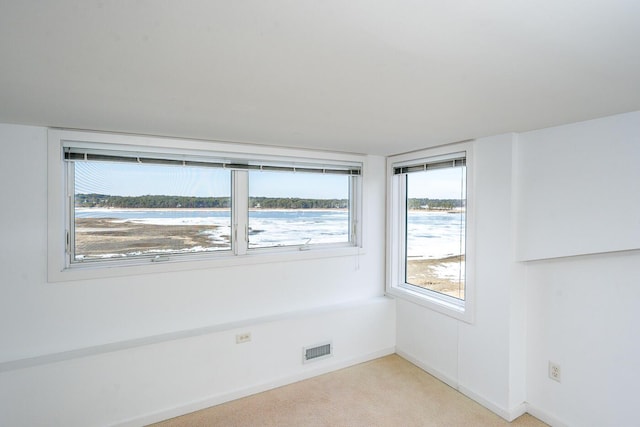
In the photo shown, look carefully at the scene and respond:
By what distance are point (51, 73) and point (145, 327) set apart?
192cm

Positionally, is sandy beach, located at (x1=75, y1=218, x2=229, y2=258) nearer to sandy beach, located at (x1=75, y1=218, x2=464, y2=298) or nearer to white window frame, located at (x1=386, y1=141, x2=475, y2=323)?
sandy beach, located at (x1=75, y1=218, x2=464, y2=298)

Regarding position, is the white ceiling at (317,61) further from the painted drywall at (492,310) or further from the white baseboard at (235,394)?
the white baseboard at (235,394)

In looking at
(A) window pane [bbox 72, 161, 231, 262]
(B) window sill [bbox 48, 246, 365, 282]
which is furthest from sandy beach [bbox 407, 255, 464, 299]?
(A) window pane [bbox 72, 161, 231, 262]

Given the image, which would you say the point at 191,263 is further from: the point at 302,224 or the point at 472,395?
the point at 472,395

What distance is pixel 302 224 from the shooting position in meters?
3.38

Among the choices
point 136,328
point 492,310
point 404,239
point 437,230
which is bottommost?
point 136,328

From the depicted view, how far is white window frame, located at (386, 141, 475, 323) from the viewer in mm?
2805

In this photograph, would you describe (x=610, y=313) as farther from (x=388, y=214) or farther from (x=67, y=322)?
(x=67, y=322)

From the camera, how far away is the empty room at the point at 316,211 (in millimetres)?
1113

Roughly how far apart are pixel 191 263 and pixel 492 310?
2496 mm

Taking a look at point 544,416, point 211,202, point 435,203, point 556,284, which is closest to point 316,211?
point 211,202

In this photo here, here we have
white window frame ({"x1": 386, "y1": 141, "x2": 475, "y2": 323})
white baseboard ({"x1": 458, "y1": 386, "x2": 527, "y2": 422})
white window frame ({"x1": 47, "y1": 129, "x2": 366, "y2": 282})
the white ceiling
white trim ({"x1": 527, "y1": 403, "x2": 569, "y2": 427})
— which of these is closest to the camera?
the white ceiling

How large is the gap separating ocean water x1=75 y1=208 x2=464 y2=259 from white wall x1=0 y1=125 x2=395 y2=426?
29 cm

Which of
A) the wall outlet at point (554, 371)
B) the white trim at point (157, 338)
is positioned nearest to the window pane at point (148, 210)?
the white trim at point (157, 338)
